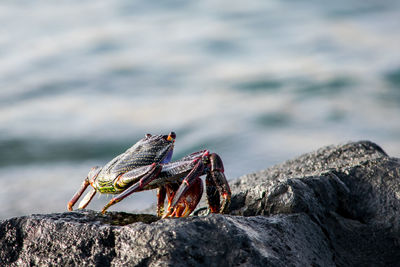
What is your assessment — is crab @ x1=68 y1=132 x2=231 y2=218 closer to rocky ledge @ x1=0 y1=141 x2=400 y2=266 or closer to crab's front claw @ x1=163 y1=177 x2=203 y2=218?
crab's front claw @ x1=163 y1=177 x2=203 y2=218

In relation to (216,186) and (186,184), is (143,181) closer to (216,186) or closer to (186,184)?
(186,184)

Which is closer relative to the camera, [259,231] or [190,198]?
[259,231]

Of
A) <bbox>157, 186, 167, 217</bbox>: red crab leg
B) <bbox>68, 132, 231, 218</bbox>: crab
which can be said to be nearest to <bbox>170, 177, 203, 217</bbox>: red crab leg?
<bbox>68, 132, 231, 218</bbox>: crab

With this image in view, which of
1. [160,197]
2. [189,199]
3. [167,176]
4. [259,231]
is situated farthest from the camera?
[160,197]

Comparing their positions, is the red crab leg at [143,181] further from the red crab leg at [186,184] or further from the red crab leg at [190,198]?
the red crab leg at [190,198]

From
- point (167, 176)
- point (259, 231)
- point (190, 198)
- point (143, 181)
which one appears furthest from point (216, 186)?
point (259, 231)

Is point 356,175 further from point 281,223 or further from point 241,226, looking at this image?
point 241,226

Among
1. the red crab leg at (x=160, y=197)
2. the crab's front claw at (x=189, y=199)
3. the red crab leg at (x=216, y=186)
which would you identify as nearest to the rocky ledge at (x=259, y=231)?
the red crab leg at (x=216, y=186)
